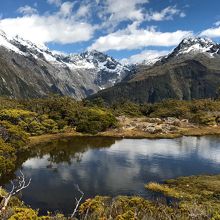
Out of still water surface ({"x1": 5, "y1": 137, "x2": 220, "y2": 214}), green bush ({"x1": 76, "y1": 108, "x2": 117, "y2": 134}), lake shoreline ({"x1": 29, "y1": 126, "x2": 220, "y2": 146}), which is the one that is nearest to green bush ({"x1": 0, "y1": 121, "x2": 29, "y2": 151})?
still water surface ({"x1": 5, "y1": 137, "x2": 220, "y2": 214})

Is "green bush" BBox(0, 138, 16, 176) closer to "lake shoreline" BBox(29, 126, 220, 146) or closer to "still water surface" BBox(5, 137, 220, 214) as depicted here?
"still water surface" BBox(5, 137, 220, 214)

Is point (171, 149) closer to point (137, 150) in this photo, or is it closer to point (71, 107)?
point (137, 150)

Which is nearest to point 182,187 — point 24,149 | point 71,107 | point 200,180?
point 200,180

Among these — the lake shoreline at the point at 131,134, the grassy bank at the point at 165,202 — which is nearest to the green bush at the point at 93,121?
the lake shoreline at the point at 131,134

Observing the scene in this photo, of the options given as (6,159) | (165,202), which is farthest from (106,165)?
(165,202)

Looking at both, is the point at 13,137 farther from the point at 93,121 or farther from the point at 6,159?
the point at 93,121

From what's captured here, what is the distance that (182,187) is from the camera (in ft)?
264

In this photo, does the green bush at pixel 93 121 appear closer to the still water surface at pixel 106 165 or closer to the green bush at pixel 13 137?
the still water surface at pixel 106 165

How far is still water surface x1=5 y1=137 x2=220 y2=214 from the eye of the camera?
249ft


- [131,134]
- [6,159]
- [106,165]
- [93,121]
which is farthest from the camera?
[93,121]

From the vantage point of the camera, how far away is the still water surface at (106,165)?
249ft

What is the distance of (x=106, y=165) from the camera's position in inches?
4077

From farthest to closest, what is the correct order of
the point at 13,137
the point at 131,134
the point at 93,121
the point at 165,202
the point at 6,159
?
the point at 93,121 → the point at 131,134 → the point at 13,137 → the point at 6,159 → the point at 165,202

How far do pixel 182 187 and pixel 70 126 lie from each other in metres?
97.4
